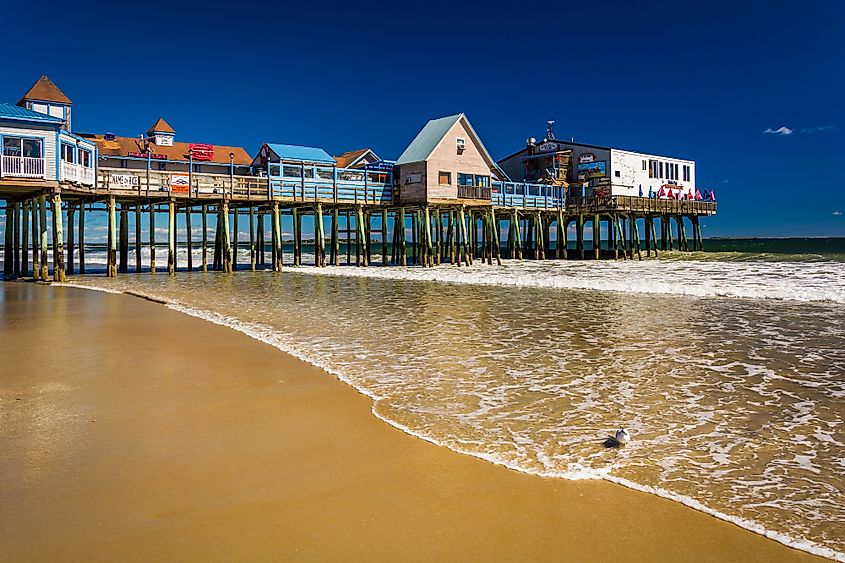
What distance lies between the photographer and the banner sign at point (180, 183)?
30203 millimetres

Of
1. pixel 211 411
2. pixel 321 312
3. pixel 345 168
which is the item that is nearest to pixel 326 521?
pixel 211 411

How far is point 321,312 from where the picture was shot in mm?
14922

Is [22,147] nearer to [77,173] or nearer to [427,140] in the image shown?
[77,173]

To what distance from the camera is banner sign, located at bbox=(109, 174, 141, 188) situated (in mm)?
28684

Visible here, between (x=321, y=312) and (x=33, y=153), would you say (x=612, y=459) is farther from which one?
(x=33, y=153)

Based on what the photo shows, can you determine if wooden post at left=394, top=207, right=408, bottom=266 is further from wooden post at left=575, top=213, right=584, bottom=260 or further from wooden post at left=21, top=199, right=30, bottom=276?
wooden post at left=21, top=199, right=30, bottom=276

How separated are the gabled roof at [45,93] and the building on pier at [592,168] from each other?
2991cm

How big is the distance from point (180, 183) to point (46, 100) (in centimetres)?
822

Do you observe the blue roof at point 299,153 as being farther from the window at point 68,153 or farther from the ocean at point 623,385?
the ocean at point 623,385

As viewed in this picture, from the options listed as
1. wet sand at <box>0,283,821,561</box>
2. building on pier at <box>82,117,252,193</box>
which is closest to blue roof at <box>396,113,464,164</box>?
building on pier at <box>82,117,252,193</box>

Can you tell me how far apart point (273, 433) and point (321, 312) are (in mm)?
9227

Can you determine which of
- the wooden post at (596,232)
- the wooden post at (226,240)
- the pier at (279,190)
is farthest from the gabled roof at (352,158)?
the wooden post at (596,232)

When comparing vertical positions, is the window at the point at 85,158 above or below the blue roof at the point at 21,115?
below

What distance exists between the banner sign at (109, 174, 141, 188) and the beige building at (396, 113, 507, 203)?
47.9 feet
